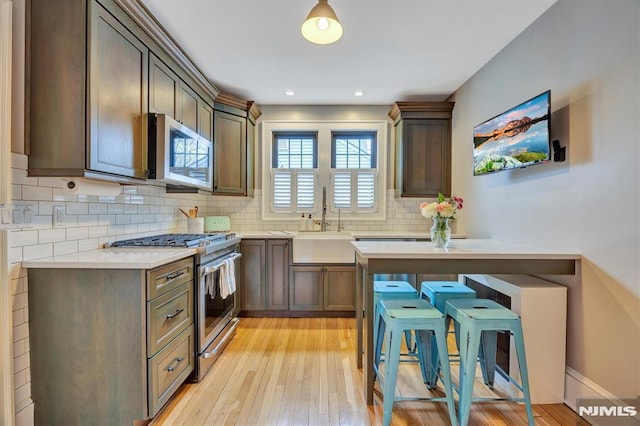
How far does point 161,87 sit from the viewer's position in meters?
2.34

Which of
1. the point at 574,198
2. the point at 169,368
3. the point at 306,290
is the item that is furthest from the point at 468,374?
the point at 306,290

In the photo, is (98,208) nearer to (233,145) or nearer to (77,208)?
(77,208)

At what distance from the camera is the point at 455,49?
264cm

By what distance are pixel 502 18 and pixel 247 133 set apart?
8.95 ft

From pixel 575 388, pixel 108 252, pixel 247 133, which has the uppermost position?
pixel 247 133

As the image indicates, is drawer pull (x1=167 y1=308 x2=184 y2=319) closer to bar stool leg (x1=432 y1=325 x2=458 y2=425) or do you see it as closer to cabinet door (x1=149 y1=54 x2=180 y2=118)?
cabinet door (x1=149 y1=54 x2=180 y2=118)

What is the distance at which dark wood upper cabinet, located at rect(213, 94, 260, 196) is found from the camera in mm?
3455

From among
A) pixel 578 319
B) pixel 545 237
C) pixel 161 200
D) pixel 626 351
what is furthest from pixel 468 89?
pixel 161 200

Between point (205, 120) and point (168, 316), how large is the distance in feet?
6.97

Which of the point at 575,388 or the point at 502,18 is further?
the point at 502,18

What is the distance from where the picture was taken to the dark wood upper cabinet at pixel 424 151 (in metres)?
3.72

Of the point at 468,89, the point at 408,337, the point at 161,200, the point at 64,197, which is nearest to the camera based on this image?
the point at 64,197

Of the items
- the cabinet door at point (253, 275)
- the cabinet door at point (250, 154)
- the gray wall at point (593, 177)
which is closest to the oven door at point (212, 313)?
the cabinet door at point (253, 275)

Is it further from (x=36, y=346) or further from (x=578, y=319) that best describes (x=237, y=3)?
(x=578, y=319)
